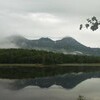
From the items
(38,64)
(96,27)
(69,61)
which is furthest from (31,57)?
(96,27)

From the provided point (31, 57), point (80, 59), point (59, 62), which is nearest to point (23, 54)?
point (31, 57)

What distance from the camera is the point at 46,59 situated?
157375 millimetres

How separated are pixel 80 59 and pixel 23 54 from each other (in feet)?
120

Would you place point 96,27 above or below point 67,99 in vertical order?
above

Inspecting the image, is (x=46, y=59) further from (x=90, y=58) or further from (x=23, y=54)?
(x=90, y=58)

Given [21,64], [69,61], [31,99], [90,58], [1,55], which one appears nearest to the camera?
[31,99]

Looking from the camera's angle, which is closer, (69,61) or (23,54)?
(23,54)

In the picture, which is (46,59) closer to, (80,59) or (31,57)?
(31,57)

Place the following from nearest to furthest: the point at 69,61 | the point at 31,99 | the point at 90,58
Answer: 1. the point at 31,99
2. the point at 69,61
3. the point at 90,58

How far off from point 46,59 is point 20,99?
11830 cm

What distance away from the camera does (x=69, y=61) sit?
178m

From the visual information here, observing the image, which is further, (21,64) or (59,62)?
(59,62)

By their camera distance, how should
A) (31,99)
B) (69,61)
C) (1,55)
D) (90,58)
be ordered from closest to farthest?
(31,99)
(1,55)
(69,61)
(90,58)

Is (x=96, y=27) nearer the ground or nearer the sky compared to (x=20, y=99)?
nearer the sky
